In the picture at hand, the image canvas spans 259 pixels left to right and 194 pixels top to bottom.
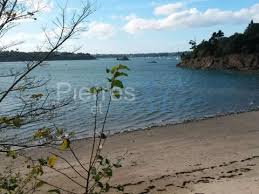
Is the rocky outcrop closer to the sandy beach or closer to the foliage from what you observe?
the foliage

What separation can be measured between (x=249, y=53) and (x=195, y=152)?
96.1 m

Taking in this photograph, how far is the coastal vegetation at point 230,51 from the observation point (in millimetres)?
108938

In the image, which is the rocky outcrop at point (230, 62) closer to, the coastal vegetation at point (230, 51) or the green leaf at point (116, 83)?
the coastal vegetation at point (230, 51)

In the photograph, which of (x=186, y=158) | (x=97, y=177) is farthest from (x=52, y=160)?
(x=186, y=158)

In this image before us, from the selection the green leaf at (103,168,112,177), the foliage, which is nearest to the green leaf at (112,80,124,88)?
the green leaf at (103,168,112,177)

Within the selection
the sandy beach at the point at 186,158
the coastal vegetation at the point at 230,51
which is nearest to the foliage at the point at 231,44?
the coastal vegetation at the point at 230,51

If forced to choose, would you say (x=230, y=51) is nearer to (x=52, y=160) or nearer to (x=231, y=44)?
(x=231, y=44)

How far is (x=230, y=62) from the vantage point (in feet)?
376

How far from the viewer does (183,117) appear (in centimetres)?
3178

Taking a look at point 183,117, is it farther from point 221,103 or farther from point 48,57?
point 48,57

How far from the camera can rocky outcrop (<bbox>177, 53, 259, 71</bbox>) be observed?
106 metres

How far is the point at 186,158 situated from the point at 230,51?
102 meters

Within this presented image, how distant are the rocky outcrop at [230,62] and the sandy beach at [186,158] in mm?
82638

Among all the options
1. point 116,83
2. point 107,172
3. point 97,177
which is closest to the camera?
point 116,83
